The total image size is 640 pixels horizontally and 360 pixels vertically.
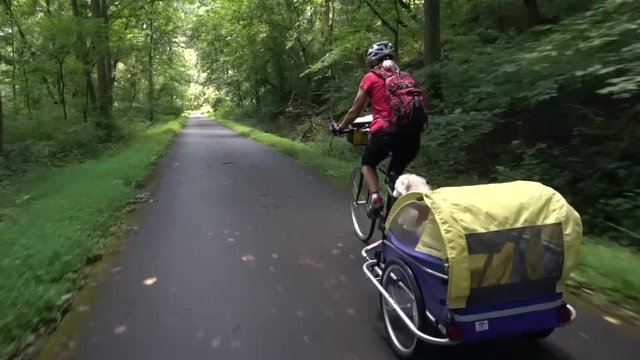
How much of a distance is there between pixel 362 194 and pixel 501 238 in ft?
11.7

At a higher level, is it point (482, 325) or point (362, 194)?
point (362, 194)

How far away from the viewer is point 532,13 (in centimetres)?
1181

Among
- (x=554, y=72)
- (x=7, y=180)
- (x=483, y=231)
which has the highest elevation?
(x=554, y=72)

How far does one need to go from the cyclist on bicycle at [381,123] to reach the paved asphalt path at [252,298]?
1184mm

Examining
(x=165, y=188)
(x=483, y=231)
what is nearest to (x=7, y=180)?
(x=165, y=188)

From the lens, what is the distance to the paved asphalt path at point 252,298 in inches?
154

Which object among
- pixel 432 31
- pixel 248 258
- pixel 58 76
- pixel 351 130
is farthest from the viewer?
pixel 58 76

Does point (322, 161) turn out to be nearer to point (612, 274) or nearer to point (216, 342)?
point (612, 274)

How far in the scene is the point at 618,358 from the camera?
3.69m

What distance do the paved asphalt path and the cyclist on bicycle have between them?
3.88 ft

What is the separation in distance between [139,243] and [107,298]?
187 cm

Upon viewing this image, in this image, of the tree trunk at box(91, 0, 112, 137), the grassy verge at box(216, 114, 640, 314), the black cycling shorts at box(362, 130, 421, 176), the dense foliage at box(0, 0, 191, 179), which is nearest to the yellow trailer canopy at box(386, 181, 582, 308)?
the grassy verge at box(216, 114, 640, 314)

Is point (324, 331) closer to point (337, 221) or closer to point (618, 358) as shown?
point (618, 358)

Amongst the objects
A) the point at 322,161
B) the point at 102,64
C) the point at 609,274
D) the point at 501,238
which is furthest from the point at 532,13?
the point at 102,64
